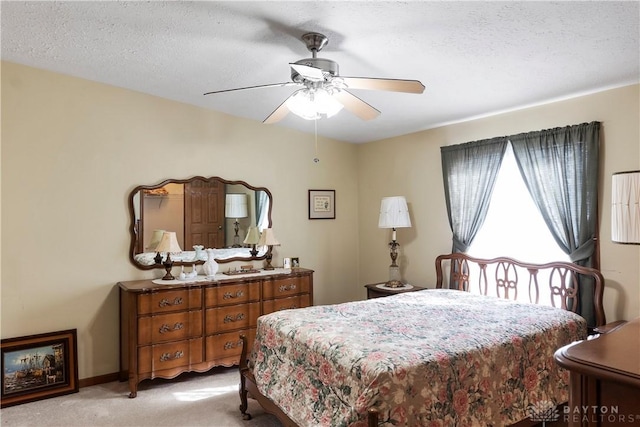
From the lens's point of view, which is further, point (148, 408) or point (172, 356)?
point (172, 356)

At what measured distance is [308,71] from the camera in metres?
2.23

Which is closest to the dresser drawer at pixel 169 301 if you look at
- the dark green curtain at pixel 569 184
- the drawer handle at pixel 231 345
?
the drawer handle at pixel 231 345

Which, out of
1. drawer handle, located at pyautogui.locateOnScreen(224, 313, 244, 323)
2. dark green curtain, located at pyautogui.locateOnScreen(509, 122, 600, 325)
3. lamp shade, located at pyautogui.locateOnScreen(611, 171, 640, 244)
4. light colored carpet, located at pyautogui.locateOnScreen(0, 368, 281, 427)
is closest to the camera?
lamp shade, located at pyautogui.locateOnScreen(611, 171, 640, 244)

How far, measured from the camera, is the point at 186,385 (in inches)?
144

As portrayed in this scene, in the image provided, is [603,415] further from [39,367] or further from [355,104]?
[39,367]

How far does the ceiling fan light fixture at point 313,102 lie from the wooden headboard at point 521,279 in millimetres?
2346

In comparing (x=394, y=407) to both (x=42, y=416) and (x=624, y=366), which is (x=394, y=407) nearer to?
(x=624, y=366)

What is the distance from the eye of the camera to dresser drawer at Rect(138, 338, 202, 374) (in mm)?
3467

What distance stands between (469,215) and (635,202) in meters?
2.53

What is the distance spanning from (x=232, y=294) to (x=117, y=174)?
1.56 metres

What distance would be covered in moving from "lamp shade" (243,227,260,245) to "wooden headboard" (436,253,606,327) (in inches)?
78.2

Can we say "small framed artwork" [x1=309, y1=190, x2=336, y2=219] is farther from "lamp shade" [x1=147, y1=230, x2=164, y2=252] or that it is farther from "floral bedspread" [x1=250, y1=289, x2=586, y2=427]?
"floral bedspread" [x1=250, y1=289, x2=586, y2=427]

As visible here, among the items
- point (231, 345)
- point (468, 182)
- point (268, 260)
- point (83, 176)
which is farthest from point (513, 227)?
point (83, 176)

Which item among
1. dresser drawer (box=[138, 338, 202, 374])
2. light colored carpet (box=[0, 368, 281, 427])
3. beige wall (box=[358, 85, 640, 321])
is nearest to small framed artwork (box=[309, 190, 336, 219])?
beige wall (box=[358, 85, 640, 321])
